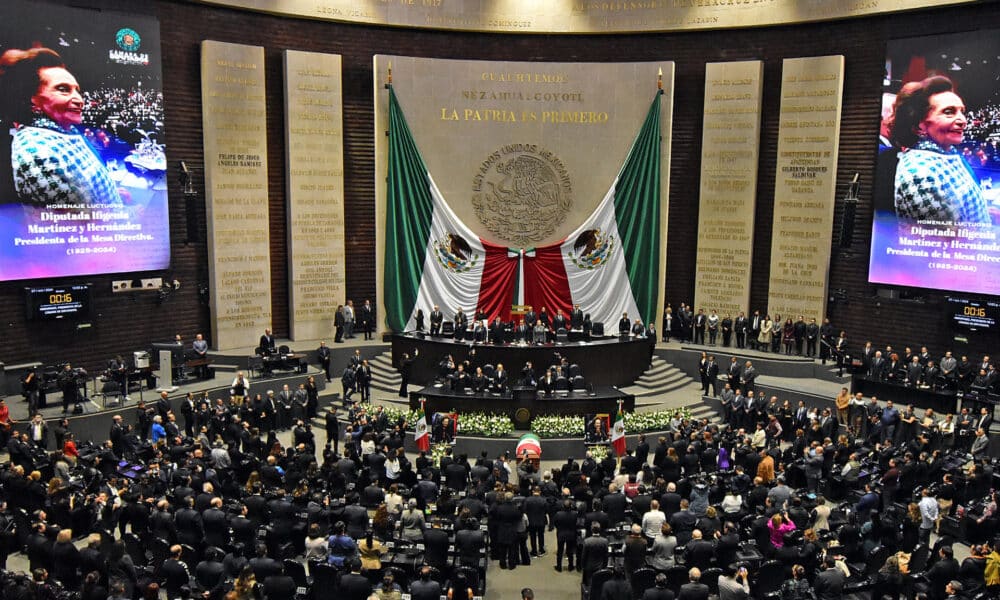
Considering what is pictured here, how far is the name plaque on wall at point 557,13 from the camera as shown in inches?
1075

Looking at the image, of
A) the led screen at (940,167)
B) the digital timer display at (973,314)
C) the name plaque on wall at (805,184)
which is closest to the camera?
the led screen at (940,167)

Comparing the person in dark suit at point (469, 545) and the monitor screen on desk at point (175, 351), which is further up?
the monitor screen on desk at point (175, 351)

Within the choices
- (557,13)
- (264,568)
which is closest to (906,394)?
(557,13)

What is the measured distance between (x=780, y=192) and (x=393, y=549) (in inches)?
760

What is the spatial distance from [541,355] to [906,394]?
9685 mm

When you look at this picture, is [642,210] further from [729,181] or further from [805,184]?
[805,184]

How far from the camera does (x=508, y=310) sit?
28.5m

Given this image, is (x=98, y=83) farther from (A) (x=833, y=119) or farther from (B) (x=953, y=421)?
(B) (x=953, y=421)

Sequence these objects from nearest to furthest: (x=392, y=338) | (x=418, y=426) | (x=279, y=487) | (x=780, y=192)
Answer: (x=279, y=487)
(x=418, y=426)
(x=392, y=338)
(x=780, y=192)

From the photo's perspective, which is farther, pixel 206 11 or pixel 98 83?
pixel 206 11

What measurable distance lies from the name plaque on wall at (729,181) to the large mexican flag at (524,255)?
1.77 meters

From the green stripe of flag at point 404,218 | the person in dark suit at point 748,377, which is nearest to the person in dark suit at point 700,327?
the person in dark suit at point 748,377

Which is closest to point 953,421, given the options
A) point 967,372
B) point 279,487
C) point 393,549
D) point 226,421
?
point 967,372

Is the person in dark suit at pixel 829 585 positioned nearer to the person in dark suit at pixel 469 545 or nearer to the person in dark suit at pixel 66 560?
the person in dark suit at pixel 469 545
